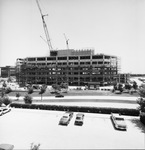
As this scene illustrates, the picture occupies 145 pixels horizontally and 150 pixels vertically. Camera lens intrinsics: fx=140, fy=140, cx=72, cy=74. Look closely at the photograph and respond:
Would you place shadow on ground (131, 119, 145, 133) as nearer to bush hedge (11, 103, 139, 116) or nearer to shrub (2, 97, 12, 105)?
bush hedge (11, 103, 139, 116)

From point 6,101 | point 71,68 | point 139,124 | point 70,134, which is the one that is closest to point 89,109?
point 139,124

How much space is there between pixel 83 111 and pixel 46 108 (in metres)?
9.67

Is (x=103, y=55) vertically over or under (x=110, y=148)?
over

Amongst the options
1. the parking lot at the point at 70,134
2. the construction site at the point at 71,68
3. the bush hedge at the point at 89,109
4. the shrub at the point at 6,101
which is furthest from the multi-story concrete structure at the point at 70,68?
the parking lot at the point at 70,134

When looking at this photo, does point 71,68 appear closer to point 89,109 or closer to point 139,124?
point 89,109

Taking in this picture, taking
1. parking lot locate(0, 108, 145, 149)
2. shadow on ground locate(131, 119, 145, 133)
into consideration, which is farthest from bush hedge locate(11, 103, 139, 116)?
shadow on ground locate(131, 119, 145, 133)

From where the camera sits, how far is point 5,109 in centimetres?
3353

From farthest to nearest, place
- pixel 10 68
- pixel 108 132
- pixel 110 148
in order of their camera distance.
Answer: pixel 10 68, pixel 108 132, pixel 110 148

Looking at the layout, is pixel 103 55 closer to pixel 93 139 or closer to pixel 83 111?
pixel 83 111

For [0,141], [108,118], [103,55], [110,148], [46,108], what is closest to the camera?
[110,148]

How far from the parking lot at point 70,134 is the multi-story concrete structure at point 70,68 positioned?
66873mm

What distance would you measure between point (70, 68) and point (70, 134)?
260ft

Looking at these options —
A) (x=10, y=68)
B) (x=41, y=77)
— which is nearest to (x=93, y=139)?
(x=41, y=77)

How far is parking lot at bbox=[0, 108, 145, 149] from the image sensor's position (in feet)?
60.5
